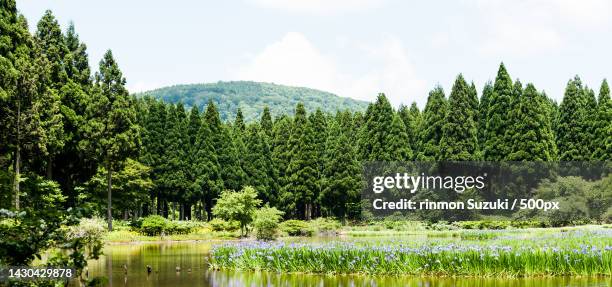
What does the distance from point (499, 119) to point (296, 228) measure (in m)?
19.7

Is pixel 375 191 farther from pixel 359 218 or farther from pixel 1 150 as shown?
pixel 1 150

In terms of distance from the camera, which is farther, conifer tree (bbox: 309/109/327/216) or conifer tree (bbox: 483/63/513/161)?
conifer tree (bbox: 309/109/327/216)

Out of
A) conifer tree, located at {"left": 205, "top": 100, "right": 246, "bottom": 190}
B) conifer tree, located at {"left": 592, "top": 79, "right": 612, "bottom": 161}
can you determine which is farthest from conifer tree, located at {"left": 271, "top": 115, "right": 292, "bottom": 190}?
conifer tree, located at {"left": 592, "top": 79, "right": 612, "bottom": 161}

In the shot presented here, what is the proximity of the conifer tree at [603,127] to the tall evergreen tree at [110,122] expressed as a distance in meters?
38.2

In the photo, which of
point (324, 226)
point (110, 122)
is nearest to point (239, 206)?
point (110, 122)

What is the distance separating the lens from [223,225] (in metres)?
51.7

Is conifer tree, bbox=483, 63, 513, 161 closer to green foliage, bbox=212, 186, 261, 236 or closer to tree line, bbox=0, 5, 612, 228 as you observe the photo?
tree line, bbox=0, 5, 612, 228

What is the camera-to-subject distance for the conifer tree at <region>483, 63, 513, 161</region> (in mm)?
59031

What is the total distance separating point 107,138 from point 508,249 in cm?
3437

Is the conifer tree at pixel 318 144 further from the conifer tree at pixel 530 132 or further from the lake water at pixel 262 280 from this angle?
the lake water at pixel 262 280

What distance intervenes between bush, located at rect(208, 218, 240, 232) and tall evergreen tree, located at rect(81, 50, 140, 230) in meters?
7.74

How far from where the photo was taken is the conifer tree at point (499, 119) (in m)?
59.0

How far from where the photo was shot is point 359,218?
66.5m

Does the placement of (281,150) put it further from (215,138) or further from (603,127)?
(603,127)
